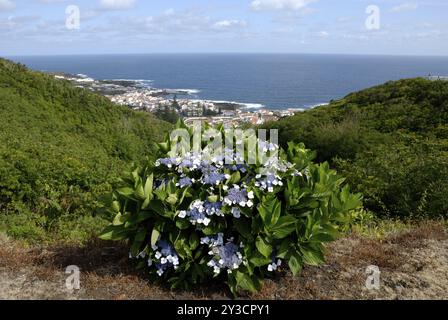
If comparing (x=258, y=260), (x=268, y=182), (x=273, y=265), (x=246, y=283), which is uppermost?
(x=268, y=182)

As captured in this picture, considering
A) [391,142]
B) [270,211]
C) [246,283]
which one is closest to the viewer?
[270,211]

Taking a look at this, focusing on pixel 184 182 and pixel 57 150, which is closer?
pixel 184 182

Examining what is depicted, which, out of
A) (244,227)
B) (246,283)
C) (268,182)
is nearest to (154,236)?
(244,227)

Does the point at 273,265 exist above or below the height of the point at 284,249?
below

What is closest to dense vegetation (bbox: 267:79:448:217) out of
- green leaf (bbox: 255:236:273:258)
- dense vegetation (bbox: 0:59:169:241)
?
green leaf (bbox: 255:236:273:258)

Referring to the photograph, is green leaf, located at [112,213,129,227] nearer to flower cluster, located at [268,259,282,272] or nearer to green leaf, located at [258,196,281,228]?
green leaf, located at [258,196,281,228]

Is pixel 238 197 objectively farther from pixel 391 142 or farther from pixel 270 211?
pixel 391 142

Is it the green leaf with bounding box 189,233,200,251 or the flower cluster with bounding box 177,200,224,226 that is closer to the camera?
the flower cluster with bounding box 177,200,224,226
